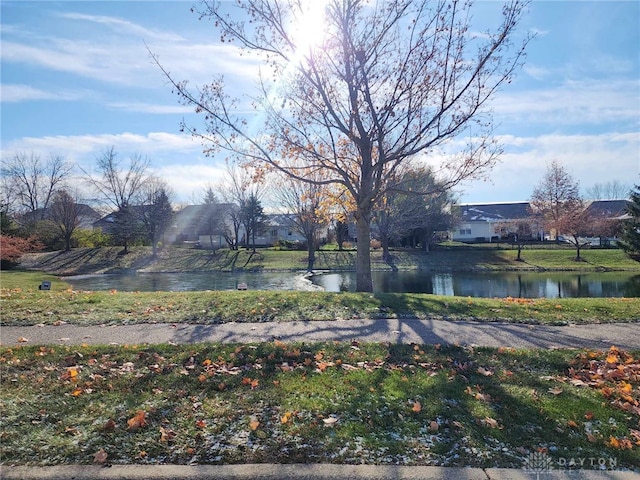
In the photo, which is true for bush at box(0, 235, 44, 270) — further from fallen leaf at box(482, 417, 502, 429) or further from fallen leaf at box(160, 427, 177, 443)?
fallen leaf at box(482, 417, 502, 429)

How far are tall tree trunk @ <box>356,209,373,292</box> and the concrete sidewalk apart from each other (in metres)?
11.1

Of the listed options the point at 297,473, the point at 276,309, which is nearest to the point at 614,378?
the point at 297,473

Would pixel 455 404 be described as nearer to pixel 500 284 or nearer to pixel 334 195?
pixel 334 195

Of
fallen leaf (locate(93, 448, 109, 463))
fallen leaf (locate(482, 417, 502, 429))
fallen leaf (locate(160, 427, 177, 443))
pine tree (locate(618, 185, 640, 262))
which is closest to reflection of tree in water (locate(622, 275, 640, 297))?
pine tree (locate(618, 185, 640, 262))

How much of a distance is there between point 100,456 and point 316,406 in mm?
1989

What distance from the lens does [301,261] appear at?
1730 inches

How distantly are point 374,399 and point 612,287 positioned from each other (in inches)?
1058

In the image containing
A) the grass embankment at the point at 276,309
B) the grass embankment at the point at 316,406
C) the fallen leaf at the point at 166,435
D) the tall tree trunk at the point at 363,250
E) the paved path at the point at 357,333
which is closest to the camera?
the grass embankment at the point at 316,406

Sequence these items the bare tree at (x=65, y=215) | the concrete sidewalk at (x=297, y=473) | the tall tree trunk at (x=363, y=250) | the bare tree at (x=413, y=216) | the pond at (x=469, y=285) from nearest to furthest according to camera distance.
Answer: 1. the concrete sidewalk at (x=297, y=473)
2. the tall tree trunk at (x=363, y=250)
3. the pond at (x=469, y=285)
4. the bare tree at (x=413, y=216)
5. the bare tree at (x=65, y=215)

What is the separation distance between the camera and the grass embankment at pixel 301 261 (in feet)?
132

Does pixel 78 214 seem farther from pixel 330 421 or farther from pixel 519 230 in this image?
pixel 330 421

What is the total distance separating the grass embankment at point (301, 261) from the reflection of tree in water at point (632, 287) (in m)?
8.44

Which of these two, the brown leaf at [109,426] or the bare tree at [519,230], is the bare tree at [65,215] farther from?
the brown leaf at [109,426]

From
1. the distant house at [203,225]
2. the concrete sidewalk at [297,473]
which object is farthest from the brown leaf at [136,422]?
the distant house at [203,225]
